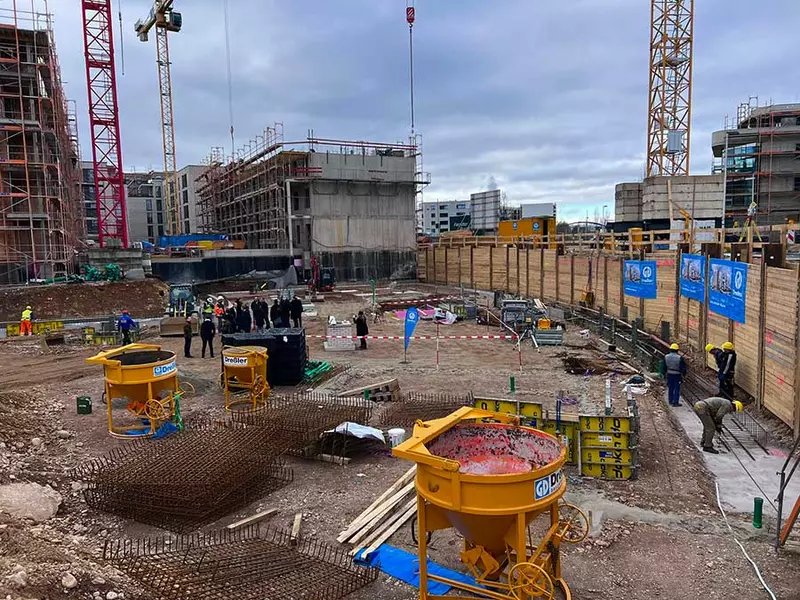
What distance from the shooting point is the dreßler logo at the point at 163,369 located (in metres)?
10.8

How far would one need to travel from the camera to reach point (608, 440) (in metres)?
8.75

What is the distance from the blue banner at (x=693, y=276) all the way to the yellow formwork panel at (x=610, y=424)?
803 centimetres

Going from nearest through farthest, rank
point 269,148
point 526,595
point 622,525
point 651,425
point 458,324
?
1. point 526,595
2. point 622,525
3. point 651,425
4. point 458,324
5. point 269,148

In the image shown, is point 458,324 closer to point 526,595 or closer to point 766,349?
point 766,349

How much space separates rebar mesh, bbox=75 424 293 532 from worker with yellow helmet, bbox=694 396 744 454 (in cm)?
703

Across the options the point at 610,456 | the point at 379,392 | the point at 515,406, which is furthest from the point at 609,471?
the point at 379,392

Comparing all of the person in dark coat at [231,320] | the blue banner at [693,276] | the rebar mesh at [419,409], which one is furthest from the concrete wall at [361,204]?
the rebar mesh at [419,409]

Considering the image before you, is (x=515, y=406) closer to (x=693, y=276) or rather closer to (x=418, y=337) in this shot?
(x=693, y=276)

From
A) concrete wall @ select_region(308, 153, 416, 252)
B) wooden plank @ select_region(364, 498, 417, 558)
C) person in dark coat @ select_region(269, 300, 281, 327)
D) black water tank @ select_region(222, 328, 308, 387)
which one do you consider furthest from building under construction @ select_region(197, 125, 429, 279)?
wooden plank @ select_region(364, 498, 417, 558)

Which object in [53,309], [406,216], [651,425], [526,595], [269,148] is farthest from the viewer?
[406,216]

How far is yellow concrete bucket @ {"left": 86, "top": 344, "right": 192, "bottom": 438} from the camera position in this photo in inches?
421

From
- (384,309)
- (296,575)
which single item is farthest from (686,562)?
(384,309)

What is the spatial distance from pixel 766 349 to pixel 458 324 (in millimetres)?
14808

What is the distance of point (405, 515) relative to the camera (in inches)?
296
